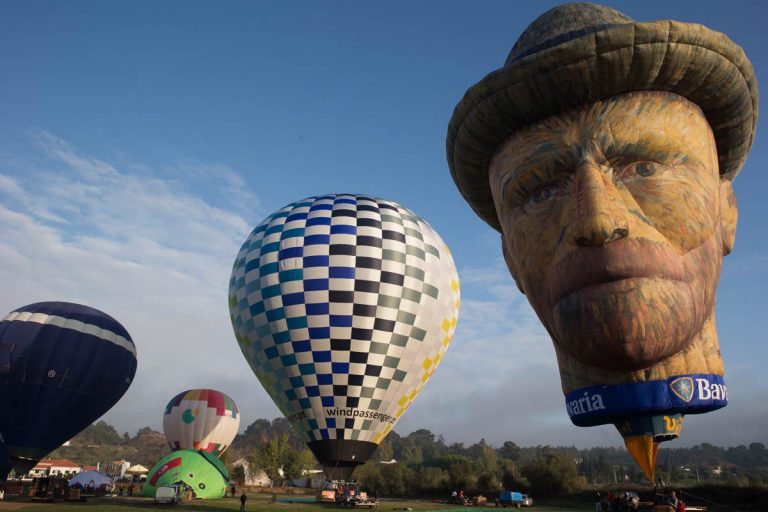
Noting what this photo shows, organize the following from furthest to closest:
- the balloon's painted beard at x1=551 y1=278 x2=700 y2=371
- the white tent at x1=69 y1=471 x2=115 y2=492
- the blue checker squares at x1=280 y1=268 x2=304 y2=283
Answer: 1. the white tent at x1=69 y1=471 x2=115 y2=492
2. the blue checker squares at x1=280 y1=268 x2=304 y2=283
3. the balloon's painted beard at x1=551 y1=278 x2=700 y2=371

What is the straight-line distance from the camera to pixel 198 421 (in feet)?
99.8

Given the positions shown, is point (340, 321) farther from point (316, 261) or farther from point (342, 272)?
point (316, 261)

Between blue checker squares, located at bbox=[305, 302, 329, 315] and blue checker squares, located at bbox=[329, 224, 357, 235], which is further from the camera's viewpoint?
blue checker squares, located at bbox=[329, 224, 357, 235]

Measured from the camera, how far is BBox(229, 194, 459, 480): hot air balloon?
17.2m

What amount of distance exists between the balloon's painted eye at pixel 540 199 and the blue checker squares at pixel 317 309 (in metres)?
13.0

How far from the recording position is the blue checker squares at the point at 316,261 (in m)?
17.5

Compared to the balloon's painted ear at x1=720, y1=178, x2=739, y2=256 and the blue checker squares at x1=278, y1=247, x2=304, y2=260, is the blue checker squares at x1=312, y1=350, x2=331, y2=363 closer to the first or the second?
the blue checker squares at x1=278, y1=247, x2=304, y2=260

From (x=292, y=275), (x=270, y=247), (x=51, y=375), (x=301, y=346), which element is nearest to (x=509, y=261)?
(x=301, y=346)

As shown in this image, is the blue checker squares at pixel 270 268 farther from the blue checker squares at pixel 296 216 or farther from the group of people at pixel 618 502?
the group of people at pixel 618 502

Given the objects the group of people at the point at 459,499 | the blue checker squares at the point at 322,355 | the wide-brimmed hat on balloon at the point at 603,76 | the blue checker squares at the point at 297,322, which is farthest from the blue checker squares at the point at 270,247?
the group of people at the point at 459,499

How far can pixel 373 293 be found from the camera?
58.0 feet

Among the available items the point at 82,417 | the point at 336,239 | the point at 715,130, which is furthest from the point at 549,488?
the point at 715,130

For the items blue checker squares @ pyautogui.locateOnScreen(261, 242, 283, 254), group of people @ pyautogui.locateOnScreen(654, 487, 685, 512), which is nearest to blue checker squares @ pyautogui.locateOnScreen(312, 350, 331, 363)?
blue checker squares @ pyautogui.locateOnScreen(261, 242, 283, 254)

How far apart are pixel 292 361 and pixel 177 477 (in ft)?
31.9
